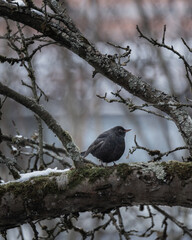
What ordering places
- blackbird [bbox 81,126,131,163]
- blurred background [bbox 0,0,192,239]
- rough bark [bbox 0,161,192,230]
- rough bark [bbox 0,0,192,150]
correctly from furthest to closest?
blurred background [bbox 0,0,192,239] < blackbird [bbox 81,126,131,163] < rough bark [bbox 0,0,192,150] < rough bark [bbox 0,161,192,230]

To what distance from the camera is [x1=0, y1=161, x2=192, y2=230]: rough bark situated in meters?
2.76

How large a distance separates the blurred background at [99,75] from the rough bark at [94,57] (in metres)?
5.25

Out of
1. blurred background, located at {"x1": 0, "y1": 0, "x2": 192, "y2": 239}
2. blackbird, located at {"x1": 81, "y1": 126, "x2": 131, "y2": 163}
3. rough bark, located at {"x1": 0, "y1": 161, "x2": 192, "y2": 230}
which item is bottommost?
rough bark, located at {"x1": 0, "y1": 161, "x2": 192, "y2": 230}

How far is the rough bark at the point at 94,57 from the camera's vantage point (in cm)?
313

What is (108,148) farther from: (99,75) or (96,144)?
(99,75)

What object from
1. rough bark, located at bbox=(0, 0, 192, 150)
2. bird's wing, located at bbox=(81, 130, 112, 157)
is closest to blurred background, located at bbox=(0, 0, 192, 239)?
bird's wing, located at bbox=(81, 130, 112, 157)

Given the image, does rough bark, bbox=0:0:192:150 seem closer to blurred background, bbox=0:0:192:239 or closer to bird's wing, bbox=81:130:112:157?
bird's wing, bbox=81:130:112:157

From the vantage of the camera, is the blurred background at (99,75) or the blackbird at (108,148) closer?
the blackbird at (108,148)

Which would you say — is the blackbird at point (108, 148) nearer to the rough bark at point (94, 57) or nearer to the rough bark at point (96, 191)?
the rough bark at point (94, 57)

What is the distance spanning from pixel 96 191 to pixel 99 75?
7448 millimetres

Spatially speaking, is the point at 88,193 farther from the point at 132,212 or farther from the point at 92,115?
the point at 92,115

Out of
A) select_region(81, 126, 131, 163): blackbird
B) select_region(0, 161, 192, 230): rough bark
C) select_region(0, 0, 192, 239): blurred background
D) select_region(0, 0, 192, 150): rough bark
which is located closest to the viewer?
select_region(0, 161, 192, 230): rough bark

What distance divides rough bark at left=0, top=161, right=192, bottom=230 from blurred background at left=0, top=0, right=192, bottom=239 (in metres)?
5.79

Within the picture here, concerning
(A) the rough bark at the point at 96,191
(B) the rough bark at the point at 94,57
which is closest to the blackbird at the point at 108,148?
(B) the rough bark at the point at 94,57
